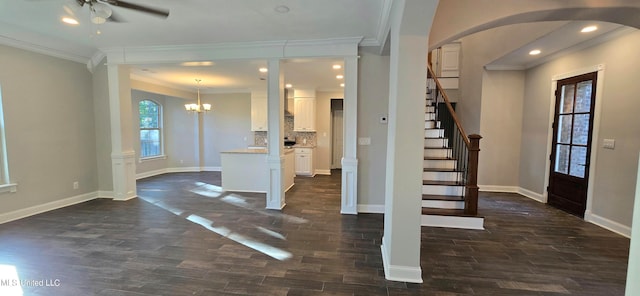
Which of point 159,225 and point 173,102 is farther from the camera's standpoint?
point 173,102

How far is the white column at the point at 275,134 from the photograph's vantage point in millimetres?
4203

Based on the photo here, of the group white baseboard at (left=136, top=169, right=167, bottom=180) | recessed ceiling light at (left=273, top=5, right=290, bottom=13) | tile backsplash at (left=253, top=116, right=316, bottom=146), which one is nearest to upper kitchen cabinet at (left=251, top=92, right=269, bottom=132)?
tile backsplash at (left=253, top=116, right=316, bottom=146)

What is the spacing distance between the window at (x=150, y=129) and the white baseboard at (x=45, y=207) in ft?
8.60

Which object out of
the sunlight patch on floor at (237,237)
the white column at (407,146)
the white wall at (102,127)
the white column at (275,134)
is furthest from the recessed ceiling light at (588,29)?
the white wall at (102,127)

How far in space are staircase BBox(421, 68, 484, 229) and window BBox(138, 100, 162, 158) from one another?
23.7ft

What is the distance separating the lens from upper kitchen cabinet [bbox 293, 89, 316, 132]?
7.69 meters

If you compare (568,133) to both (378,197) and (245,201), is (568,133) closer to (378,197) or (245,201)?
(378,197)

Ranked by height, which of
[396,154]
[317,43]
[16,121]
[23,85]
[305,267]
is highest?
[317,43]

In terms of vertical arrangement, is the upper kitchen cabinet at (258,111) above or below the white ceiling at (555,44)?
below

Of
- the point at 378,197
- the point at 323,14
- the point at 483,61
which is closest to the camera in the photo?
the point at 323,14

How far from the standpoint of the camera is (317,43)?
4.02 metres

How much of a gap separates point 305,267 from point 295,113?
5.70 m

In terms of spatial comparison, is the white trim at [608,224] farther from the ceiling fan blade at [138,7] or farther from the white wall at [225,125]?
the white wall at [225,125]

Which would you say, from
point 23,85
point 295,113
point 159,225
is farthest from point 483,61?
point 23,85
